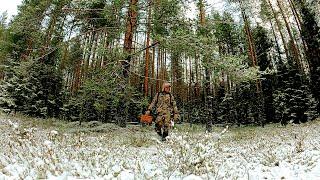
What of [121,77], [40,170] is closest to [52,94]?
[121,77]

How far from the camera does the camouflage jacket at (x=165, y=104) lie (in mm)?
A: 10477

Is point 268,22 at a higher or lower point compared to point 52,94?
higher

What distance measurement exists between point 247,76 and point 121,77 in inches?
187

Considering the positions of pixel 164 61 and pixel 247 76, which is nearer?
pixel 247 76

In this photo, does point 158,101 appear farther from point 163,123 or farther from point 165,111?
point 163,123

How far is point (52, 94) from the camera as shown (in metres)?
25.2

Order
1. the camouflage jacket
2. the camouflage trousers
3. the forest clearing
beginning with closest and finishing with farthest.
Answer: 1. the forest clearing
2. the camouflage trousers
3. the camouflage jacket

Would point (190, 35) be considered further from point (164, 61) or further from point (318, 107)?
point (164, 61)

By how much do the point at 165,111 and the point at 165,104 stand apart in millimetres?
227

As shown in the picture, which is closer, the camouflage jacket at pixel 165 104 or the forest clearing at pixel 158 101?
the forest clearing at pixel 158 101

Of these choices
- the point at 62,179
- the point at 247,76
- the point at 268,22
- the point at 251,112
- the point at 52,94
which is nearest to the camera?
the point at 62,179

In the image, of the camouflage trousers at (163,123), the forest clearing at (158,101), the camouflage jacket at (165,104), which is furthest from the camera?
the camouflage jacket at (165,104)

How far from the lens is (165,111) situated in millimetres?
10445

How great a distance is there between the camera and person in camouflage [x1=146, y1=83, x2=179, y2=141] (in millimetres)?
10398
